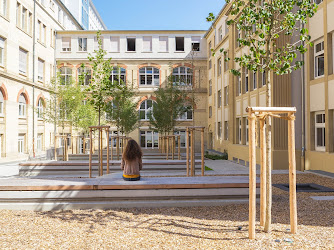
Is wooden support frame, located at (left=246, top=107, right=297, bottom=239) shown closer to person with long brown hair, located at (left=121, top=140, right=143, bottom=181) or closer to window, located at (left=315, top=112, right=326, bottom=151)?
person with long brown hair, located at (left=121, top=140, right=143, bottom=181)

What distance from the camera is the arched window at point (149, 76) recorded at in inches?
1502

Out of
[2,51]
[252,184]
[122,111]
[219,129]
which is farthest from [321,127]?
[2,51]

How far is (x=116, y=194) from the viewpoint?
691 centimetres

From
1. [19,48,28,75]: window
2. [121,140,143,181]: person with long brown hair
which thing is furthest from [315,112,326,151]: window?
[19,48,28,75]: window

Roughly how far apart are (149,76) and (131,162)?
31.2m

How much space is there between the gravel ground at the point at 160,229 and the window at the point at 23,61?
24.3 m

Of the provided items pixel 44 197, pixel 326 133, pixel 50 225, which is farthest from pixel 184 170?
pixel 50 225

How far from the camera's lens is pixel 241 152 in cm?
2058

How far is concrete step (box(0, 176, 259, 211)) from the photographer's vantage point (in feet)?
22.4

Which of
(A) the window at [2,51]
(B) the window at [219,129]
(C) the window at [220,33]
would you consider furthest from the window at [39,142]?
(C) the window at [220,33]

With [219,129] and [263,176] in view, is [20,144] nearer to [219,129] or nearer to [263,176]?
[219,129]

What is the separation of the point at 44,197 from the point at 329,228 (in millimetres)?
5508

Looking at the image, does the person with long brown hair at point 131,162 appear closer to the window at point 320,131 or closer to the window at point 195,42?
the window at point 320,131

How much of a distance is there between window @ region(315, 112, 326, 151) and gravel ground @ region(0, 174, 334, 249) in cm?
862
